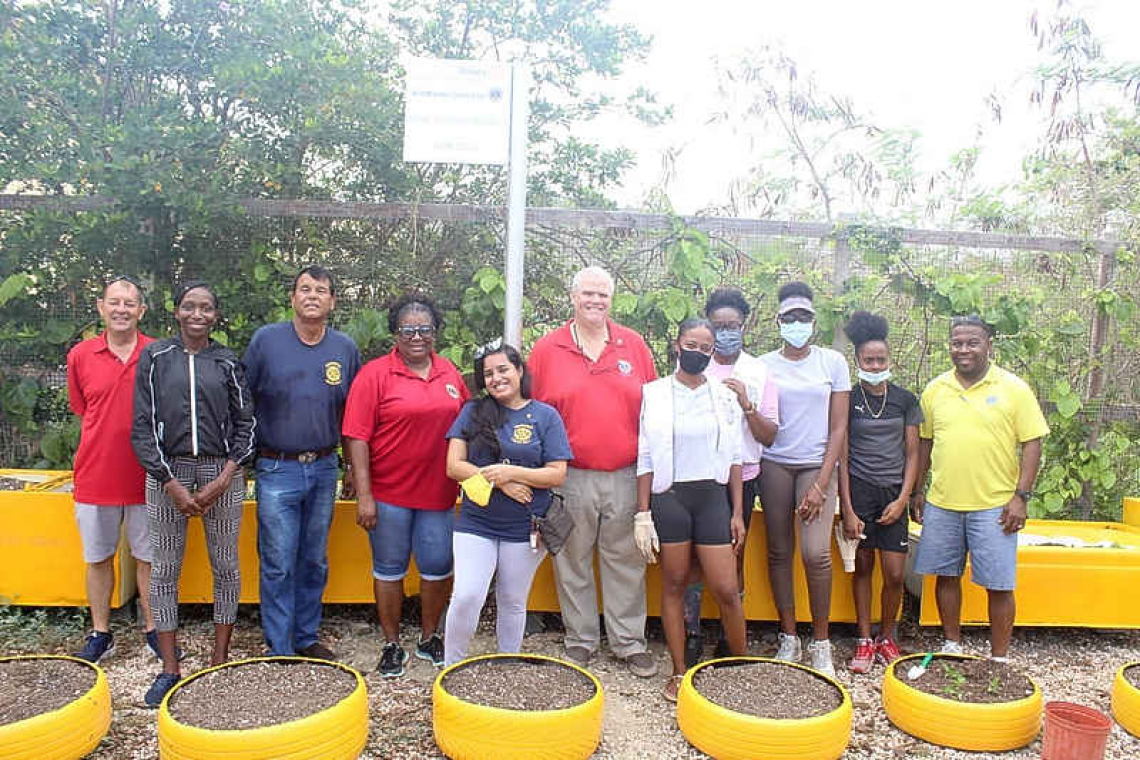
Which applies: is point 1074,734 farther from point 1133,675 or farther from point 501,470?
point 501,470

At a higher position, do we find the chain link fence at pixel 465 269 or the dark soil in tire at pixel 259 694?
the chain link fence at pixel 465 269

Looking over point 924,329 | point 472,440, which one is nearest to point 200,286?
point 472,440

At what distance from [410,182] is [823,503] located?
3.25 meters

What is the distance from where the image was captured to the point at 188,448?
3514 mm

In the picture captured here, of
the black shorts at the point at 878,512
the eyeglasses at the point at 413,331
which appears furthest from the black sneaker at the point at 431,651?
the black shorts at the point at 878,512

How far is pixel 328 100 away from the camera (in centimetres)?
533

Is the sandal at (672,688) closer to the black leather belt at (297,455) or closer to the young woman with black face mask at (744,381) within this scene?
the young woman with black face mask at (744,381)

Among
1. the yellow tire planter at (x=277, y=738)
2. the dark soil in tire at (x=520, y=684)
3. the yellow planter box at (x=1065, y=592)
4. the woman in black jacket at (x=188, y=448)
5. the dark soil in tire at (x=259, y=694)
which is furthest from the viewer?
the yellow planter box at (x=1065, y=592)

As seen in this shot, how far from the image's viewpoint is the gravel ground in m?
3.38

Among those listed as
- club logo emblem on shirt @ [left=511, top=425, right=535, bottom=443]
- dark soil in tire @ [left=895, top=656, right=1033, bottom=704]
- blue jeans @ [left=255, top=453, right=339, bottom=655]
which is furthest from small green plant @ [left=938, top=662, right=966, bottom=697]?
blue jeans @ [left=255, top=453, right=339, bottom=655]

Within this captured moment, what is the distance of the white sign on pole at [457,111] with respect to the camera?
14.3ft

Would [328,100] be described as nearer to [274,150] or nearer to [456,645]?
[274,150]

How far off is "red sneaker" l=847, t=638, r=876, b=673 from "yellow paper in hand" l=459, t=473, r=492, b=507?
1.97m

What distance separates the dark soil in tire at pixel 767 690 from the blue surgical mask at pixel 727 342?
1.35 meters
